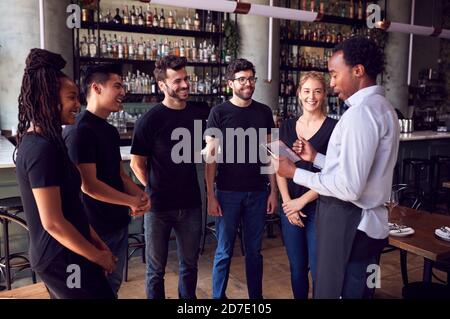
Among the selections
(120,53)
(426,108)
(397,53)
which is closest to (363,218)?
(120,53)

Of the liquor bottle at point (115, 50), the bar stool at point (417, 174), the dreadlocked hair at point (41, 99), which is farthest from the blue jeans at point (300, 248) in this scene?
A: the liquor bottle at point (115, 50)

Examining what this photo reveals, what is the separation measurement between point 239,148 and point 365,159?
1.29 m

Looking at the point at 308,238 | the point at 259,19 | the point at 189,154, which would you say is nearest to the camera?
the point at 308,238

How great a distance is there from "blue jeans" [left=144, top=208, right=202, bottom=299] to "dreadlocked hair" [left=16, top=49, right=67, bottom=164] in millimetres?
1104

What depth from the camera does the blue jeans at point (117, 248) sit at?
7.32ft

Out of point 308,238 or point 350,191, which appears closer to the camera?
point 350,191

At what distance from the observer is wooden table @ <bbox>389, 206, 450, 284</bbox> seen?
84.8 inches

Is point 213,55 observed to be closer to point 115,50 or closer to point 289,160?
point 115,50
